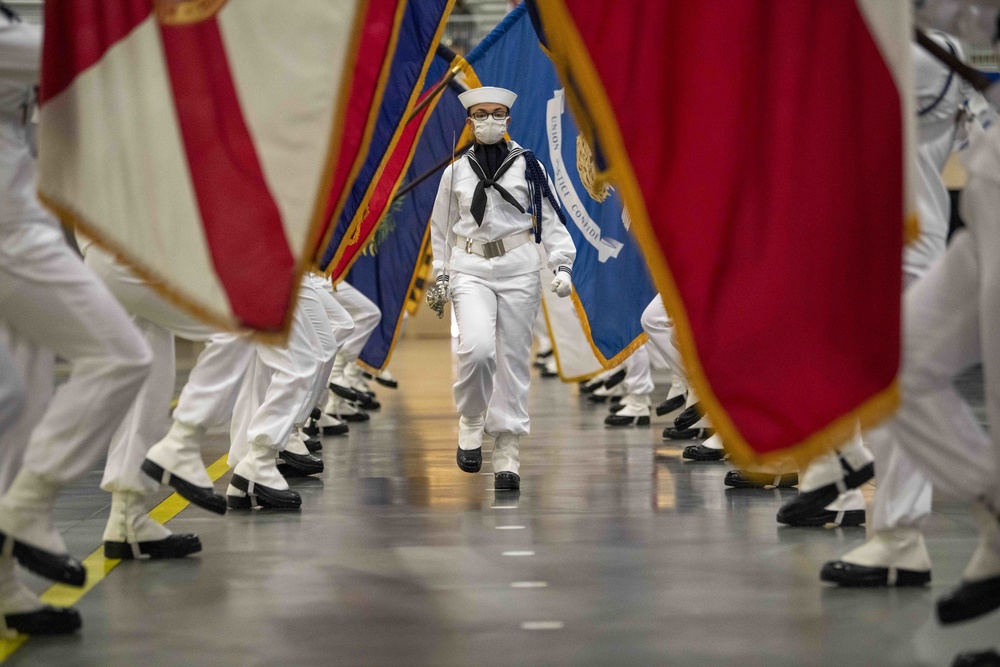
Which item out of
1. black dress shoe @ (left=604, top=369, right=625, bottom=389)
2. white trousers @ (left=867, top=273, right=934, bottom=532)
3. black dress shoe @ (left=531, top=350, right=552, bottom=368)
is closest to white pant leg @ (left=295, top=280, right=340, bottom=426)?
white trousers @ (left=867, top=273, right=934, bottom=532)

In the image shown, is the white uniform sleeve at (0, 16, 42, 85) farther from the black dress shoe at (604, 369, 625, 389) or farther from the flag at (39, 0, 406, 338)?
the black dress shoe at (604, 369, 625, 389)

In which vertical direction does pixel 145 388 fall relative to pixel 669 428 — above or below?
above

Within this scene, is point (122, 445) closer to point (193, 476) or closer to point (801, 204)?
point (193, 476)

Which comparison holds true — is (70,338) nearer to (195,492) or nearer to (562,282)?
(195,492)

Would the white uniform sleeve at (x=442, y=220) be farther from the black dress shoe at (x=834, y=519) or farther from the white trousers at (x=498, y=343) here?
the black dress shoe at (x=834, y=519)

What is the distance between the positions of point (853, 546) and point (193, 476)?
2663 millimetres

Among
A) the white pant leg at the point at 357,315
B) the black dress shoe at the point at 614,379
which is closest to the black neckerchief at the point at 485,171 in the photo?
the white pant leg at the point at 357,315

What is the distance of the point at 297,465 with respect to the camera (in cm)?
741

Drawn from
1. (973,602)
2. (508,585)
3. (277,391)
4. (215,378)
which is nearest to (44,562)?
(508,585)

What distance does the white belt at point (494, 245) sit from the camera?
7.00 meters

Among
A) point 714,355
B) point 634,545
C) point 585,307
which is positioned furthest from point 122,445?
point 585,307

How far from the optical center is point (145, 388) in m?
4.98

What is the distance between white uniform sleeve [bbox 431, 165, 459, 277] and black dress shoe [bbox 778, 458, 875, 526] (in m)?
2.57

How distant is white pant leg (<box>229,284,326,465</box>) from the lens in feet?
20.5
